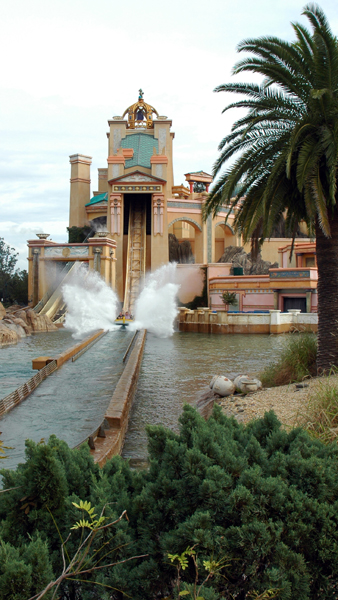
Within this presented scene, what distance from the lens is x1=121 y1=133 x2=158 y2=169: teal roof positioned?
4022 centimetres

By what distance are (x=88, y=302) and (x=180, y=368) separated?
16943 mm

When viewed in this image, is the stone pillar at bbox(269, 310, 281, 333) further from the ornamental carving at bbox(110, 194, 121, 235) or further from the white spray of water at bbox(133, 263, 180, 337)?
the ornamental carving at bbox(110, 194, 121, 235)

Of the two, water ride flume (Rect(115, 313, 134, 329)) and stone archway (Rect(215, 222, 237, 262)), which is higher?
stone archway (Rect(215, 222, 237, 262))

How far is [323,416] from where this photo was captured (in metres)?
5.45

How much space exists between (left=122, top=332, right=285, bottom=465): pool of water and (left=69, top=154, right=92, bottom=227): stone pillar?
23413mm

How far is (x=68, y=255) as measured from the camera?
106 feet

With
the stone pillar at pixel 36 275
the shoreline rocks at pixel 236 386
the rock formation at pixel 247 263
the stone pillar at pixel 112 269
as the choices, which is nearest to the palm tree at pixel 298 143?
the shoreline rocks at pixel 236 386

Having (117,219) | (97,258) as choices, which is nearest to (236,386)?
(97,258)

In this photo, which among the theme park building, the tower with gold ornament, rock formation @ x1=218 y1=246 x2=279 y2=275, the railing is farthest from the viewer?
rock formation @ x1=218 y1=246 x2=279 y2=275

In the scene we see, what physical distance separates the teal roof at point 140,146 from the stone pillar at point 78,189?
4459mm

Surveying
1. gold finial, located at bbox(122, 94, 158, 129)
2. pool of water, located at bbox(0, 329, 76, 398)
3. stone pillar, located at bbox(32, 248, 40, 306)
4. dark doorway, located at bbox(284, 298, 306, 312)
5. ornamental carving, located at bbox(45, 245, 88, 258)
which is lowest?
pool of water, located at bbox(0, 329, 76, 398)

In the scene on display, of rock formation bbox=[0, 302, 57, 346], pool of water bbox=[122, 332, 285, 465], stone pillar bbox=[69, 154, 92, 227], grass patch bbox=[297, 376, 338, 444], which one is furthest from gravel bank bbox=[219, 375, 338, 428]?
stone pillar bbox=[69, 154, 92, 227]

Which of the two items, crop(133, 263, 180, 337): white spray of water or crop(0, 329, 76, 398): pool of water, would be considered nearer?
crop(0, 329, 76, 398): pool of water

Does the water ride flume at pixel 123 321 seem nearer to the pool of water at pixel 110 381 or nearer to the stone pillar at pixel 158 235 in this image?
the pool of water at pixel 110 381
